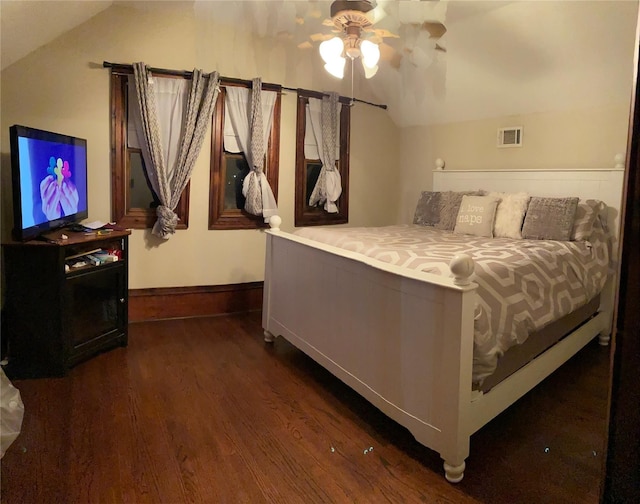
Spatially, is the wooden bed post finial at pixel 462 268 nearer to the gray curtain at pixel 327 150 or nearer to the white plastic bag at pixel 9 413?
the white plastic bag at pixel 9 413

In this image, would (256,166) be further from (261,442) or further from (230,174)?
(261,442)

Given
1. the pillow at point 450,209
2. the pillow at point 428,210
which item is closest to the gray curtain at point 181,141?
the pillow at point 428,210

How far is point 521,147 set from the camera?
12.0ft

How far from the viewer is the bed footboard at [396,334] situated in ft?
5.55

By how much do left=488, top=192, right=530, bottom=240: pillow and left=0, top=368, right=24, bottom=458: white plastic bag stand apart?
9.87 feet

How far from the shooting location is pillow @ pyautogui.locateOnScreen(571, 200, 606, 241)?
2.91m

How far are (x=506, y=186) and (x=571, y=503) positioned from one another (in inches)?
104

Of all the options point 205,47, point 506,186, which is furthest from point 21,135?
point 506,186

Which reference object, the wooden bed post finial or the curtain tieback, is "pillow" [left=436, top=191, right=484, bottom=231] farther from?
the curtain tieback

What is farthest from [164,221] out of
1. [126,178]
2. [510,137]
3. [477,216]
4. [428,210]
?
[510,137]

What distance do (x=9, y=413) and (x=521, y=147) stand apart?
3.82 m

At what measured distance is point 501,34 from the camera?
310 cm

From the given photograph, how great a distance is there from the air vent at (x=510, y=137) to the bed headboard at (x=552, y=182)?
236mm

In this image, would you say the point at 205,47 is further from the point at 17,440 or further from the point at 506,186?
the point at 17,440
